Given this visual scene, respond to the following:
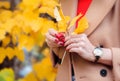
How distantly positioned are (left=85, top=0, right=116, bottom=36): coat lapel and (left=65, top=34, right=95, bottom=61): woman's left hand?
0.09 metres

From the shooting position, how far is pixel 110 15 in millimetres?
1949

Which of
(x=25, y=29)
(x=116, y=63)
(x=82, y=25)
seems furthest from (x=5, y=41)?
(x=116, y=63)

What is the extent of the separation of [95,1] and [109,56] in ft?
0.97

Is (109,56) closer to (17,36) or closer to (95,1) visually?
(95,1)

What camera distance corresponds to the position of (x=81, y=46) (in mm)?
1863

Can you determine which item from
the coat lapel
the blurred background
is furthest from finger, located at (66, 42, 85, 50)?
the blurred background

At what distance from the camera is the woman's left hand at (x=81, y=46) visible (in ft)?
6.12

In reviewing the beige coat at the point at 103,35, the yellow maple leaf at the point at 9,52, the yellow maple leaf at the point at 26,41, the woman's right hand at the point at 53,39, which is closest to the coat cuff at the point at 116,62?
the beige coat at the point at 103,35

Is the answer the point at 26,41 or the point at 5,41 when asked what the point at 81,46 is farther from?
the point at 5,41

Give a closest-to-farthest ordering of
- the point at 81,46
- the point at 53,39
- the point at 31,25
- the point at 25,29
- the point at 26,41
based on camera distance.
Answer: the point at 81,46 < the point at 53,39 < the point at 31,25 < the point at 25,29 < the point at 26,41

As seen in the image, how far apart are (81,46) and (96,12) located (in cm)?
21

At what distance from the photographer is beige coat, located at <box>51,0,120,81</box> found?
1912 millimetres

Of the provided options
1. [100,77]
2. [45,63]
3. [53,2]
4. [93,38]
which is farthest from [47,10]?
[45,63]

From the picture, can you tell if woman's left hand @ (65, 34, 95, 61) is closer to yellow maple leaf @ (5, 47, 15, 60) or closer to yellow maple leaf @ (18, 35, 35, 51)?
yellow maple leaf @ (18, 35, 35, 51)
